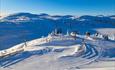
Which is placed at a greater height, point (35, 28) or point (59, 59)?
point (59, 59)

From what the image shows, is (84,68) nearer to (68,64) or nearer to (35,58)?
(68,64)

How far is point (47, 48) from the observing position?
135ft

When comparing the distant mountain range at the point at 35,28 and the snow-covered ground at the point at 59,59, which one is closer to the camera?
the snow-covered ground at the point at 59,59

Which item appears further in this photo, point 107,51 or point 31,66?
point 107,51

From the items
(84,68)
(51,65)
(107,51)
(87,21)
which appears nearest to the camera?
(84,68)

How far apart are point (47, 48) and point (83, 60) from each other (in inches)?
279

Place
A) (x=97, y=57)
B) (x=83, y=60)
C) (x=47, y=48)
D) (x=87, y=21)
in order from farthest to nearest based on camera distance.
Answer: (x=87, y=21) → (x=47, y=48) → (x=97, y=57) → (x=83, y=60)

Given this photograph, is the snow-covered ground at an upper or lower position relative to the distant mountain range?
upper

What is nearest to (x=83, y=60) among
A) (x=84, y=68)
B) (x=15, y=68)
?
(x=84, y=68)

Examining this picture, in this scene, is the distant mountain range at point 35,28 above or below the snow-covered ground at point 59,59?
below

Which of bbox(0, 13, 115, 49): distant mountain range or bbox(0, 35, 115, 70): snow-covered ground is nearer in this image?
bbox(0, 35, 115, 70): snow-covered ground

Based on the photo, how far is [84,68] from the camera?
29.8 m

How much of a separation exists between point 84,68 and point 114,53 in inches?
580

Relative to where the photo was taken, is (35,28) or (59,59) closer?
(59,59)
